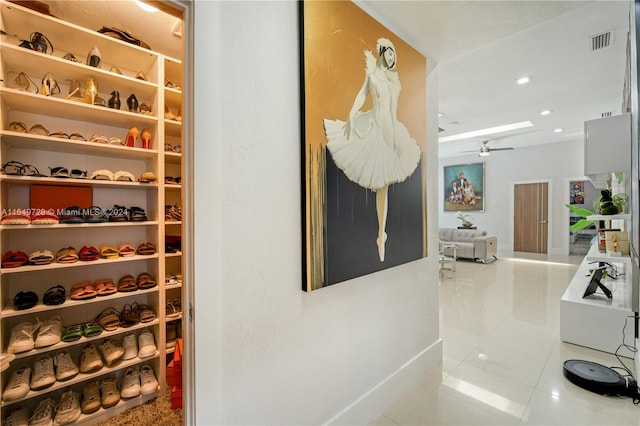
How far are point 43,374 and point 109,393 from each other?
40cm

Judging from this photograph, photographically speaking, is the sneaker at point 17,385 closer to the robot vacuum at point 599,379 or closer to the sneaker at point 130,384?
the sneaker at point 130,384

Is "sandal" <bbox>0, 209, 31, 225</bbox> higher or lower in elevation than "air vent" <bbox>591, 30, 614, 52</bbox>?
lower

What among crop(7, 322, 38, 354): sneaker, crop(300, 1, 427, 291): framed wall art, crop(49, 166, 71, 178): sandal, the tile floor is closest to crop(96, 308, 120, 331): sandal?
crop(7, 322, 38, 354): sneaker

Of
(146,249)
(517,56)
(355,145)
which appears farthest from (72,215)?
(517,56)

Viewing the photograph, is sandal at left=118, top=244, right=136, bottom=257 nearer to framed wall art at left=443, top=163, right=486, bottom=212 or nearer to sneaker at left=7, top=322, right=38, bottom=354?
sneaker at left=7, top=322, right=38, bottom=354

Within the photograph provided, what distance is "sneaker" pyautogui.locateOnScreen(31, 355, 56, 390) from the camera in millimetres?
1602

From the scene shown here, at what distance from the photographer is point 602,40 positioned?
2.67 meters

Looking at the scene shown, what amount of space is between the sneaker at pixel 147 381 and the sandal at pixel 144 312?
37 centimetres

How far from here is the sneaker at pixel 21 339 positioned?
1.56 meters

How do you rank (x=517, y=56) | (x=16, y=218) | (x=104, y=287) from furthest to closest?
1. (x=517, y=56)
2. (x=104, y=287)
3. (x=16, y=218)

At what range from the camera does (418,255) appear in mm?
2076

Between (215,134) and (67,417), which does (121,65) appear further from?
(67,417)

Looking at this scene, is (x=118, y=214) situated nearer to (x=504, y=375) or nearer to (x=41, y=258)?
(x=41, y=258)

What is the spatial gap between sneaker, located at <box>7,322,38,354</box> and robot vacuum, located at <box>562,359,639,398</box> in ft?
11.9
